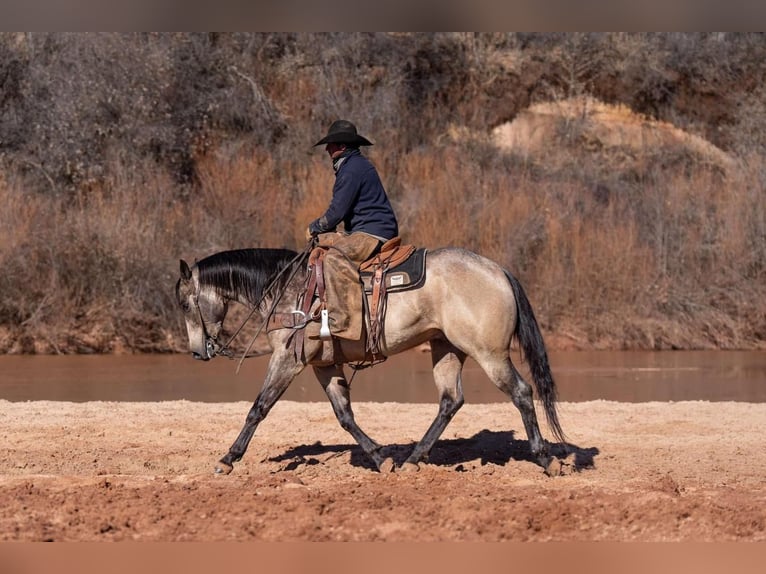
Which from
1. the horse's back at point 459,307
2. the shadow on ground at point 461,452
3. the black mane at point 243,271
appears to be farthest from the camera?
the shadow on ground at point 461,452

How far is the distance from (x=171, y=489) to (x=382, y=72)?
20000 mm

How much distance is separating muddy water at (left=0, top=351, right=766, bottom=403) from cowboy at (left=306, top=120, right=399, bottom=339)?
17.9ft

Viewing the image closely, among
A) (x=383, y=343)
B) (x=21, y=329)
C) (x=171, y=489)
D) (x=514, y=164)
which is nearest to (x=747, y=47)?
(x=514, y=164)

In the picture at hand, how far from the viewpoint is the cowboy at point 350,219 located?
27.8 feet

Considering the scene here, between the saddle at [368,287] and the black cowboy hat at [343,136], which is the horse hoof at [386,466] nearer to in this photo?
the saddle at [368,287]

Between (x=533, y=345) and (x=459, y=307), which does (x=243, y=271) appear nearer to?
(x=459, y=307)

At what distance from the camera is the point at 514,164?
945 inches

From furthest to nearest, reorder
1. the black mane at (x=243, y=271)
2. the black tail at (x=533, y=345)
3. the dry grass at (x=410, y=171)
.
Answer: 1. the dry grass at (x=410, y=171)
2. the black mane at (x=243, y=271)
3. the black tail at (x=533, y=345)

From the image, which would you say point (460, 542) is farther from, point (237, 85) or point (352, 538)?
point (237, 85)

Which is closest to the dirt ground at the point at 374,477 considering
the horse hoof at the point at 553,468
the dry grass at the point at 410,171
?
the horse hoof at the point at 553,468

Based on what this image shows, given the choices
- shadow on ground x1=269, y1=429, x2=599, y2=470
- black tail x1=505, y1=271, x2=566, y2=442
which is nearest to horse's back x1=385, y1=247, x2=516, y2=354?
black tail x1=505, y1=271, x2=566, y2=442

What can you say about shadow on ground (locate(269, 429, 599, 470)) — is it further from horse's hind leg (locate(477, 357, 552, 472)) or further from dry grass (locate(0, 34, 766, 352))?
dry grass (locate(0, 34, 766, 352))

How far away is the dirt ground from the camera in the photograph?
21.3 feet

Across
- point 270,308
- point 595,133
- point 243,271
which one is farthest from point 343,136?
point 595,133
